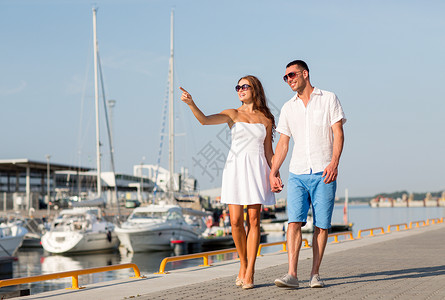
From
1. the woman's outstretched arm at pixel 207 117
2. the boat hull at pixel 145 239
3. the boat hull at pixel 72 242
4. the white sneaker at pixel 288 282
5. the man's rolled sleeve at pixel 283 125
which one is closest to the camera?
the white sneaker at pixel 288 282

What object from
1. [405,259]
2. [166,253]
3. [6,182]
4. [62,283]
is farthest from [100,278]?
[6,182]

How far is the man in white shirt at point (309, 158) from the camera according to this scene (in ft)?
21.2

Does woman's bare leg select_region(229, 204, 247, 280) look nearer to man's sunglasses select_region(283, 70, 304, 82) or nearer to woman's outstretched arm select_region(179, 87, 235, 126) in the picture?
woman's outstretched arm select_region(179, 87, 235, 126)

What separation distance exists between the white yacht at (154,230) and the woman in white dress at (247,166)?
99.6 feet

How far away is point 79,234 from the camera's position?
37.8 metres

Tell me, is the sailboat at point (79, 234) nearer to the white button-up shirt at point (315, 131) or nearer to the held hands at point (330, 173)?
the white button-up shirt at point (315, 131)

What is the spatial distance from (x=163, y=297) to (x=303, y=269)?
318 cm

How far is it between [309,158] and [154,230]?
3104 cm

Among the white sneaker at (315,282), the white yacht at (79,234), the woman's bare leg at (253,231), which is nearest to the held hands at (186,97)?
the woman's bare leg at (253,231)

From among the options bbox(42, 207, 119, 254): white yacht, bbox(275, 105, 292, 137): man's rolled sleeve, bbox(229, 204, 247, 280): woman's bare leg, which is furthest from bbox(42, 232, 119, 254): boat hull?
bbox(275, 105, 292, 137): man's rolled sleeve

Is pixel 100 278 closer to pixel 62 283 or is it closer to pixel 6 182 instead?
pixel 62 283

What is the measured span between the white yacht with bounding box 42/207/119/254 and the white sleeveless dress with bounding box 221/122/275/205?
1252 inches

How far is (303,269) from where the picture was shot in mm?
8719

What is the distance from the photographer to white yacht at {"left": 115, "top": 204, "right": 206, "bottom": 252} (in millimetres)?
36625
